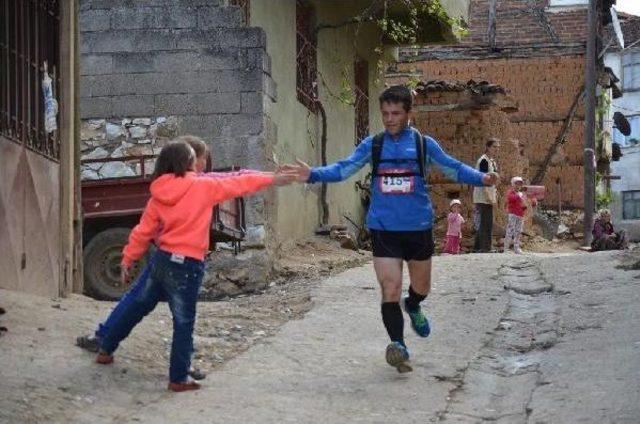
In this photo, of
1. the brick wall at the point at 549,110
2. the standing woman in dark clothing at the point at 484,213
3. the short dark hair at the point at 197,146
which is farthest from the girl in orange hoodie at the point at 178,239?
the brick wall at the point at 549,110

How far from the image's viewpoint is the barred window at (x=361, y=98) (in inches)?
831

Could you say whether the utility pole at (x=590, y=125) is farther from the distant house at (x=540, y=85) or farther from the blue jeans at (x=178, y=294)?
the blue jeans at (x=178, y=294)

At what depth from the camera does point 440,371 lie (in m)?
7.33

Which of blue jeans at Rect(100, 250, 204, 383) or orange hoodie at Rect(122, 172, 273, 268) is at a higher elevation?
orange hoodie at Rect(122, 172, 273, 268)

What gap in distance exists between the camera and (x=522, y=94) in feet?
102

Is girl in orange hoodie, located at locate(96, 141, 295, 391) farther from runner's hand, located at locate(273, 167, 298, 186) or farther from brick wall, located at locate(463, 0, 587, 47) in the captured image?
brick wall, located at locate(463, 0, 587, 47)

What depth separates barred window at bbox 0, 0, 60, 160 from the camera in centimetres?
854

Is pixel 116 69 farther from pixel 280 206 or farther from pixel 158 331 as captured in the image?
pixel 158 331

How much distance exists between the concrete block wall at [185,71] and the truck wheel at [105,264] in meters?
1.87

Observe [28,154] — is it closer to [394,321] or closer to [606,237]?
[394,321]

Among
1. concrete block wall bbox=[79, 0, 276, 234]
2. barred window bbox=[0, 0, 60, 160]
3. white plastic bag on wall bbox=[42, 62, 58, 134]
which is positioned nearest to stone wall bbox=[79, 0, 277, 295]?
concrete block wall bbox=[79, 0, 276, 234]

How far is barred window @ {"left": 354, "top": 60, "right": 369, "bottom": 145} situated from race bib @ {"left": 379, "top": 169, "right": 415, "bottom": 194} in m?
13.6

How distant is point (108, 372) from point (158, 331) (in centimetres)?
145

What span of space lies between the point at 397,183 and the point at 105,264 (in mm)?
5983
